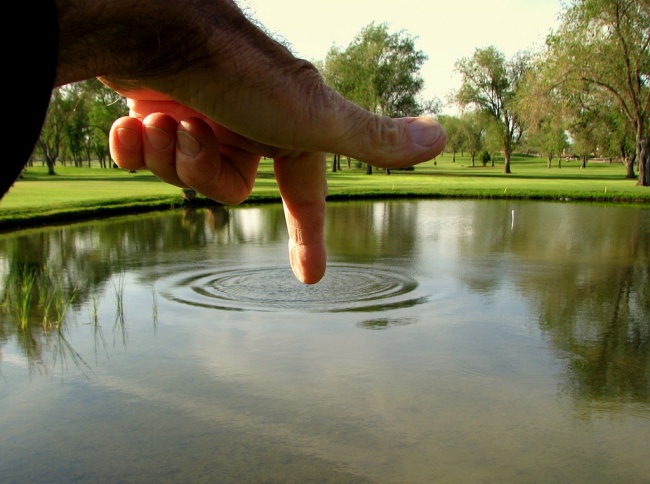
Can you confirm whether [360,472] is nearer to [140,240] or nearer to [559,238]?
[140,240]

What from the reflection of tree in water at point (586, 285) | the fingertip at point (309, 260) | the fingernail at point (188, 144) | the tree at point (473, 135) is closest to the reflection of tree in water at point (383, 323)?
the reflection of tree in water at point (586, 285)

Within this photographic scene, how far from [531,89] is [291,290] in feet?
99.6

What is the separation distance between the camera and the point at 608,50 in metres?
34.2

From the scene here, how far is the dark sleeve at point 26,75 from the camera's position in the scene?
0.49 metres

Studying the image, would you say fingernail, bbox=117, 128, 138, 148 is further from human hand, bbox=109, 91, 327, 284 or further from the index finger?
the index finger

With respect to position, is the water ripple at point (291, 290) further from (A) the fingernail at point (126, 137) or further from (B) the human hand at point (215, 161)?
(A) the fingernail at point (126, 137)

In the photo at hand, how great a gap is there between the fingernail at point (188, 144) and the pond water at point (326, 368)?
3.85 meters

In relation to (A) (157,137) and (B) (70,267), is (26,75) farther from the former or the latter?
(B) (70,267)

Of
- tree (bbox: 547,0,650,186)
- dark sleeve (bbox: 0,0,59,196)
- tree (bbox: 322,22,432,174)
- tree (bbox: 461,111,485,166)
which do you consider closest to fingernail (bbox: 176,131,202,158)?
dark sleeve (bbox: 0,0,59,196)

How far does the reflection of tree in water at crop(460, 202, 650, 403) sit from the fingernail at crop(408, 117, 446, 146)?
5.55 m

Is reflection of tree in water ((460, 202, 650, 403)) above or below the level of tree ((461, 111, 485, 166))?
below

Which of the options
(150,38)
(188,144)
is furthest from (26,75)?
(188,144)

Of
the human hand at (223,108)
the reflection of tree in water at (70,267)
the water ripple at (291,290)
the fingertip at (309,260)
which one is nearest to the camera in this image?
the human hand at (223,108)

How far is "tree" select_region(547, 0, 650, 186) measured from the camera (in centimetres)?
3353
